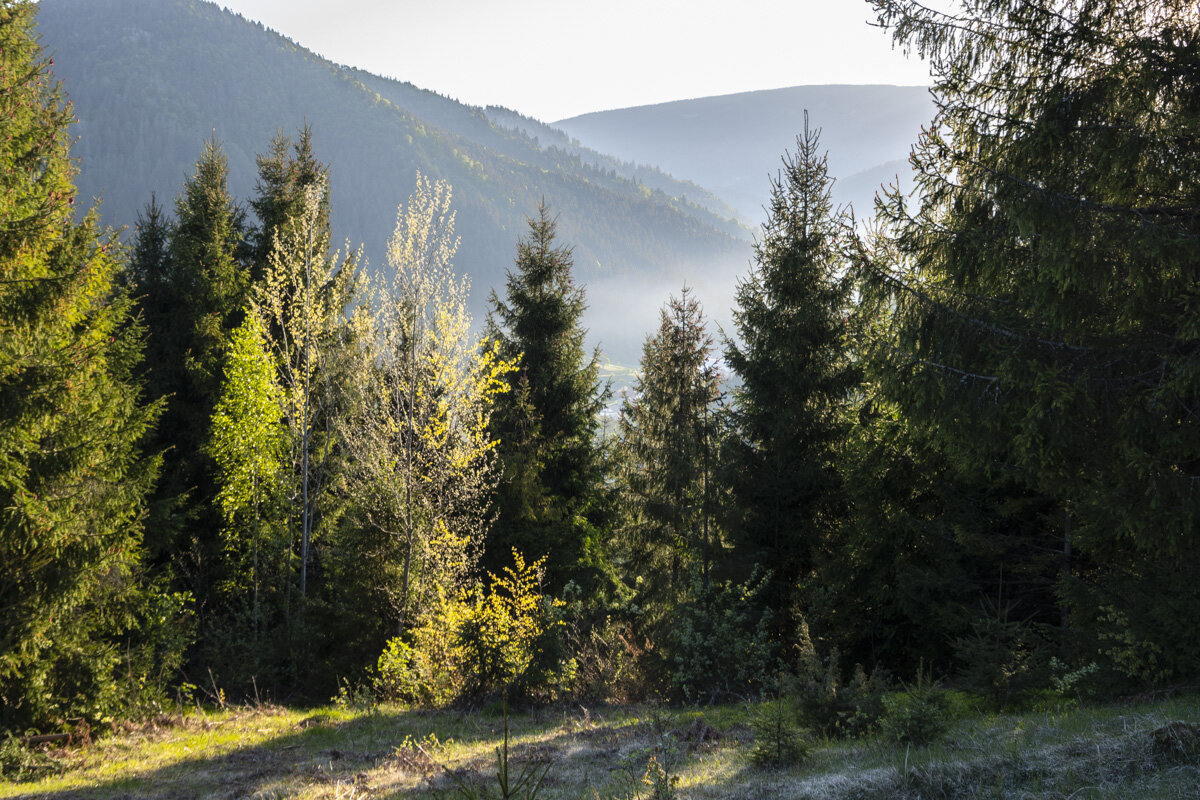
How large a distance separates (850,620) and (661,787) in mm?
→ 9405

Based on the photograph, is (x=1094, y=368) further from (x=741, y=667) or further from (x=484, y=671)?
(x=484, y=671)

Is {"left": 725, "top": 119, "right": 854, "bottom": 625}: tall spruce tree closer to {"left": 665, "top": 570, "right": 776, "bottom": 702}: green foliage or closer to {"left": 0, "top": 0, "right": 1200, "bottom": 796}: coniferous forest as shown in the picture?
{"left": 0, "top": 0, "right": 1200, "bottom": 796}: coniferous forest

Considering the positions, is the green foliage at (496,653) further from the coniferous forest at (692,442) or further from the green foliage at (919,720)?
the green foliage at (919,720)

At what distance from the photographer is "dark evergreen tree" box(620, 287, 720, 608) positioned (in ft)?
47.2

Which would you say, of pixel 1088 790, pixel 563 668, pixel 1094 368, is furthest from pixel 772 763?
pixel 563 668

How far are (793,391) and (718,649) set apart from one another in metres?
5.46

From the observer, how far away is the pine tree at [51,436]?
8.72 m

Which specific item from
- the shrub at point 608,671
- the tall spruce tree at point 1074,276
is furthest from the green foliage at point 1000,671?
the shrub at point 608,671

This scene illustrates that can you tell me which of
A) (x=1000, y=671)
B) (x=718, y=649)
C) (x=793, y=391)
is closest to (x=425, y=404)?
(x=718, y=649)

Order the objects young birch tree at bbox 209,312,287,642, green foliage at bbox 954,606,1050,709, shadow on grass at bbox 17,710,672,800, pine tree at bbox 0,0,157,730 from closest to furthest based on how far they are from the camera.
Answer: shadow on grass at bbox 17,710,672,800 → green foliage at bbox 954,606,1050,709 → pine tree at bbox 0,0,157,730 → young birch tree at bbox 209,312,287,642

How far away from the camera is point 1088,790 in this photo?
4.00 metres

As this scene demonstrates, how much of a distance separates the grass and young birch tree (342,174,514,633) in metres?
3.29

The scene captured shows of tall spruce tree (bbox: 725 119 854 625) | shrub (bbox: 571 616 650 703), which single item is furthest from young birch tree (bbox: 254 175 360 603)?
tall spruce tree (bbox: 725 119 854 625)

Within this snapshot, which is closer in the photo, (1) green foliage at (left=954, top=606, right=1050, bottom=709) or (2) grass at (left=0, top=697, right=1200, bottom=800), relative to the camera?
(2) grass at (left=0, top=697, right=1200, bottom=800)
